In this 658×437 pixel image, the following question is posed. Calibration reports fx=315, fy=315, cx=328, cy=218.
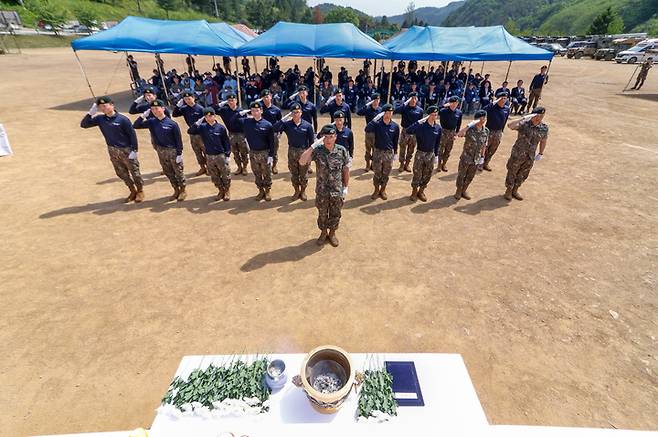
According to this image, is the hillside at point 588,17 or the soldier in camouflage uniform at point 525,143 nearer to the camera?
the soldier in camouflage uniform at point 525,143

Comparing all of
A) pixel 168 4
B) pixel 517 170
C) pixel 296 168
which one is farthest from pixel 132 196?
pixel 168 4

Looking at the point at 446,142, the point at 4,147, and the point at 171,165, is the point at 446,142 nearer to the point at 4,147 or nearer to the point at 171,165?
the point at 171,165

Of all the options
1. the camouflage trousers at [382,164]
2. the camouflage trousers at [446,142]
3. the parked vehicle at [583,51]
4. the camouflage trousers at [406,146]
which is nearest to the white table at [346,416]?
the camouflage trousers at [382,164]

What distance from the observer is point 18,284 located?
5.39 m

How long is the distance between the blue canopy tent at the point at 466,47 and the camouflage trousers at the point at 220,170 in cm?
1068

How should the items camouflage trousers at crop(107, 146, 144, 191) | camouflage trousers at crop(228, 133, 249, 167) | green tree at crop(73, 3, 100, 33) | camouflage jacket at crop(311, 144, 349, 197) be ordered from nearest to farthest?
camouflage jacket at crop(311, 144, 349, 197)
camouflage trousers at crop(107, 146, 144, 191)
camouflage trousers at crop(228, 133, 249, 167)
green tree at crop(73, 3, 100, 33)

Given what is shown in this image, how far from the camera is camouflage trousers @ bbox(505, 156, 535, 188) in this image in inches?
312

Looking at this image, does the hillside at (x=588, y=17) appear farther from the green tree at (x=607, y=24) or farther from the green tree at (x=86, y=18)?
the green tree at (x=86, y=18)

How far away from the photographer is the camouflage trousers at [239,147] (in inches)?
352

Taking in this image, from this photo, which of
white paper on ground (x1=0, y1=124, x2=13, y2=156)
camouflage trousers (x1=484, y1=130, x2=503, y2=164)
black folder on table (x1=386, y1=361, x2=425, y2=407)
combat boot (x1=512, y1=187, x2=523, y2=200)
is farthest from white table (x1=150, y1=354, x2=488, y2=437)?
white paper on ground (x1=0, y1=124, x2=13, y2=156)

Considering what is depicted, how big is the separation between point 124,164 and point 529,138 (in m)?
9.78

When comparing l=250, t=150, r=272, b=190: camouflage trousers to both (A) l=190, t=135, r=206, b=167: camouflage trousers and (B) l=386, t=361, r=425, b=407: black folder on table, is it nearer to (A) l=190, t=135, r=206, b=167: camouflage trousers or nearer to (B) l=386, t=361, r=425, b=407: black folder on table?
(A) l=190, t=135, r=206, b=167: camouflage trousers

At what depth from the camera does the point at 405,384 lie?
296cm

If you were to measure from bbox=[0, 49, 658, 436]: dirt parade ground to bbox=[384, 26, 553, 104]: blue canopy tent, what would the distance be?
7.06 meters
